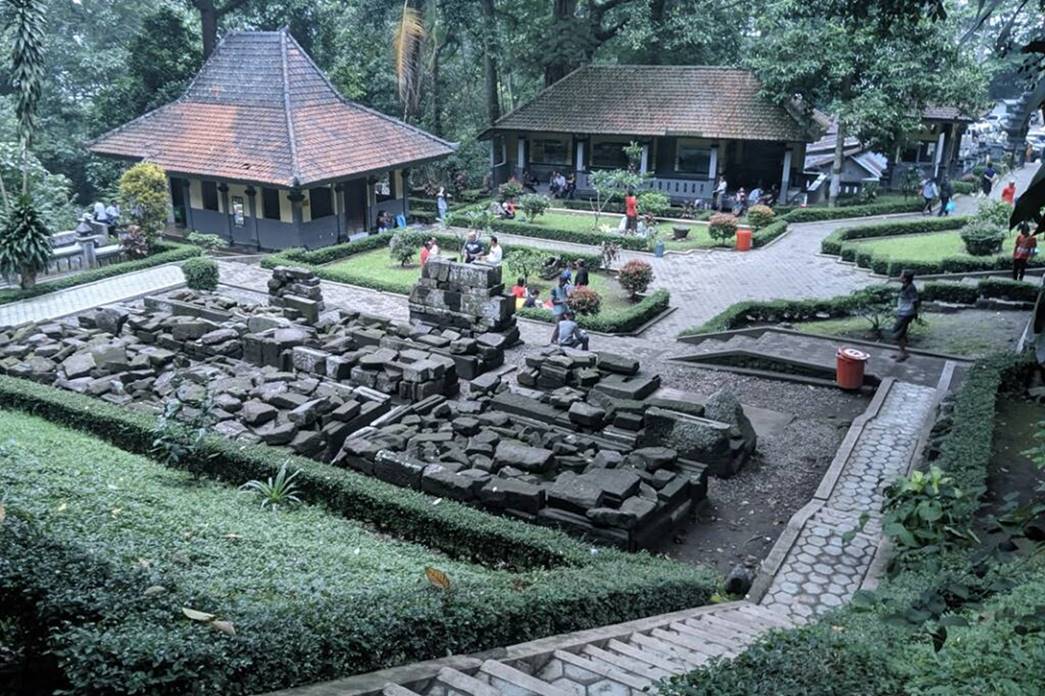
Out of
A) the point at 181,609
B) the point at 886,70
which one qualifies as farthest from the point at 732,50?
the point at 181,609

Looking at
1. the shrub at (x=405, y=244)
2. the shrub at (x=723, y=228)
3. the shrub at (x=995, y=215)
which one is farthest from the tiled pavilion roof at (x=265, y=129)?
the shrub at (x=995, y=215)

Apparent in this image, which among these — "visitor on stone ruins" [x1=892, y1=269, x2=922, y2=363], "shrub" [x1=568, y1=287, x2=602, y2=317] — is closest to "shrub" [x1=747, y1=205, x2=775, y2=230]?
"shrub" [x1=568, y1=287, x2=602, y2=317]

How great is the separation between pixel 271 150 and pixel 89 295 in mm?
7309

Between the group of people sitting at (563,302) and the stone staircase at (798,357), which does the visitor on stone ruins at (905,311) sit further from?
the group of people sitting at (563,302)

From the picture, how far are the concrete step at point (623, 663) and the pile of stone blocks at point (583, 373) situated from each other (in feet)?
24.4

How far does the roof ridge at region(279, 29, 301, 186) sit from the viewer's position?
79.2 ft

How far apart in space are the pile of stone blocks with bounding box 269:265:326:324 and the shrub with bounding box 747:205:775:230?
1573 cm

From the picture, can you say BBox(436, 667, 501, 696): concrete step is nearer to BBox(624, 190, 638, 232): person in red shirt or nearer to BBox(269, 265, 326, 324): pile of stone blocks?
BBox(269, 265, 326, 324): pile of stone blocks

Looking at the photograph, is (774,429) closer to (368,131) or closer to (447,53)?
(368,131)

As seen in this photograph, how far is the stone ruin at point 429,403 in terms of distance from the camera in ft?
33.7

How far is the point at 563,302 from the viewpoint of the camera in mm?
19016

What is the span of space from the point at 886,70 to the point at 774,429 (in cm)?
1993

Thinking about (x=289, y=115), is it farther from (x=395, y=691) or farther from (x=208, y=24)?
(x=395, y=691)

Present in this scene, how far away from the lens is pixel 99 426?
1209 cm
